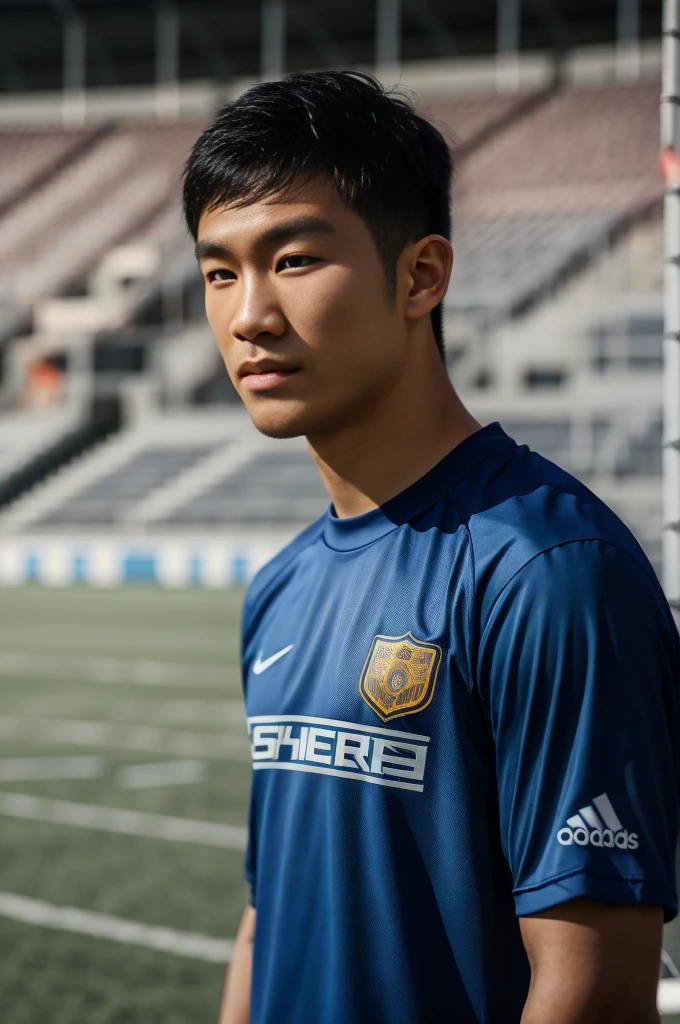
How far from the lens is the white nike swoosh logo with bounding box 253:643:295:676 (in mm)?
1561

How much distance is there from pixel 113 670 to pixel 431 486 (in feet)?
28.9

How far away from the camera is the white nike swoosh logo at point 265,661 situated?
1.56m

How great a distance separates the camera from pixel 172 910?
177 inches

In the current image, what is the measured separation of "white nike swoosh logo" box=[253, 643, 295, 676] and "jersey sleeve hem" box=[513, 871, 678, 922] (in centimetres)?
45

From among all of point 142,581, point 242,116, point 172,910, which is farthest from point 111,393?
point 242,116

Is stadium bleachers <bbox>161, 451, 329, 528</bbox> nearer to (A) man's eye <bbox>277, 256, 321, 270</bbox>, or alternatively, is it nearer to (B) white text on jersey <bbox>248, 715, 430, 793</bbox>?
(B) white text on jersey <bbox>248, 715, 430, 793</bbox>

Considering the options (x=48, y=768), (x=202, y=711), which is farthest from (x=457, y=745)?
(x=202, y=711)

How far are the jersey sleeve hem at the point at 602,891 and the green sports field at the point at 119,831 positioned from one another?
102 inches

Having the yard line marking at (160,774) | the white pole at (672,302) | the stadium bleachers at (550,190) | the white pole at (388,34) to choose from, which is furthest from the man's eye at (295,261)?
the white pole at (388,34)

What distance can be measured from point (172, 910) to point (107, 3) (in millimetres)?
26230

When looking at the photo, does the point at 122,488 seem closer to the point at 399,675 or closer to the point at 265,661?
the point at 265,661

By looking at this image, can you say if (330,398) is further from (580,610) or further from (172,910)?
(172,910)

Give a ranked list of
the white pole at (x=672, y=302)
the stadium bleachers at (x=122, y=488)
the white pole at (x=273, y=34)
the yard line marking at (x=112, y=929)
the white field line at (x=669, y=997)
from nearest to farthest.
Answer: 1. the white field line at (x=669, y=997)
2. the white pole at (x=672, y=302)
3. the yard line marking at (x=112, y=929)
4. the stadium bleachers at (x=122, y=488)
5. the white pole at (x=273, y=34)

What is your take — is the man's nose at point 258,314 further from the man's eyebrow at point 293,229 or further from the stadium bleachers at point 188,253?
the stadium bleachers at point 188,253
